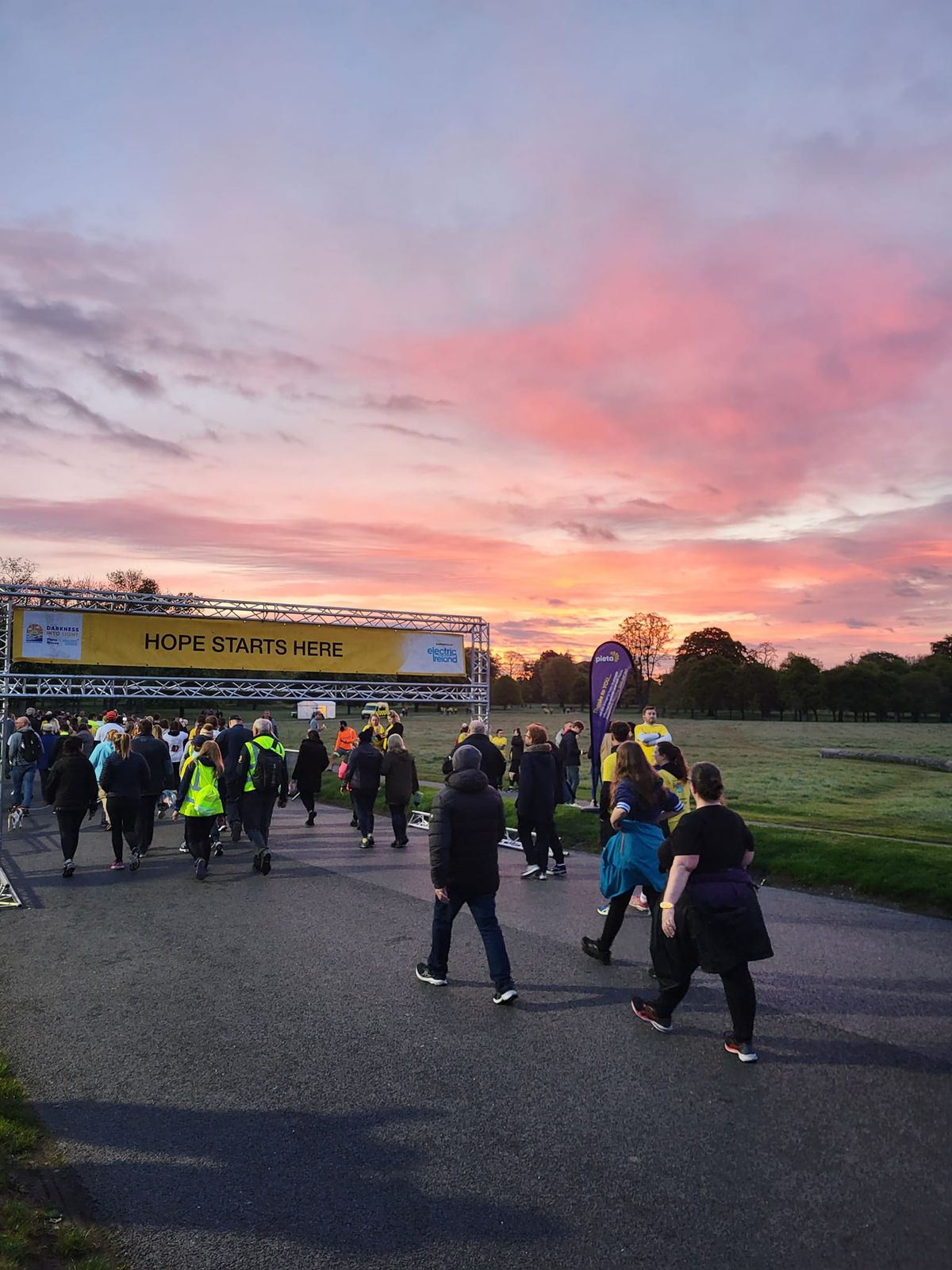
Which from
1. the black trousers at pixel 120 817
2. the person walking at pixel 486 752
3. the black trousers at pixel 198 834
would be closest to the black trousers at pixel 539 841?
the person walking at pixel 486 752

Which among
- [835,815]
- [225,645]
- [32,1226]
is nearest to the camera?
[32,1226]

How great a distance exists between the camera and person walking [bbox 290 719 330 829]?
1541 cm

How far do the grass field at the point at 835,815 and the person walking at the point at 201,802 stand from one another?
6029 mm

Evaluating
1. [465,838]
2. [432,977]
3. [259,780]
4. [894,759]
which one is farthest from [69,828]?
[894,759]

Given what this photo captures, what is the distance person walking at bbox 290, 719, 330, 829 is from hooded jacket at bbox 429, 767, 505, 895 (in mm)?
9274

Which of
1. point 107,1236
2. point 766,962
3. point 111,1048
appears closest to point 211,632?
point 111,1048

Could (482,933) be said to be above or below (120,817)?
below

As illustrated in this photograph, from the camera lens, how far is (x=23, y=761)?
16.7m

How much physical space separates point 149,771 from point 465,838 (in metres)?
7.08

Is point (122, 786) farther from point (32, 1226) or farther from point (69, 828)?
point (32, 1226)

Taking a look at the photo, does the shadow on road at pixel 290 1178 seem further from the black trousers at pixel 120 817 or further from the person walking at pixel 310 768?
the person walking at pixel 310 768

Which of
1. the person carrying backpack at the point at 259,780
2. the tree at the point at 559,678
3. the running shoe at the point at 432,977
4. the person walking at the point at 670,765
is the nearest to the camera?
the running shoe at the point at 432,977

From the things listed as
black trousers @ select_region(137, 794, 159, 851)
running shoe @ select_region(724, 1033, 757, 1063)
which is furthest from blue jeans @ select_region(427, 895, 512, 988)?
black trousers @ select_region(137, 794, 159, 851)

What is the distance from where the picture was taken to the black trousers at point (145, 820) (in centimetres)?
1184
